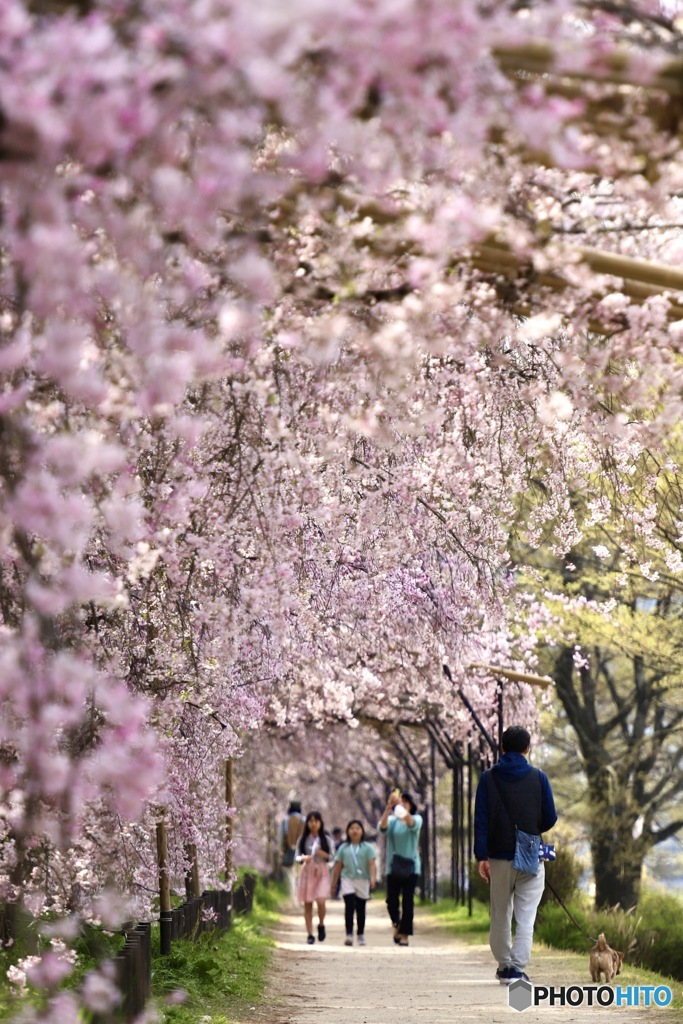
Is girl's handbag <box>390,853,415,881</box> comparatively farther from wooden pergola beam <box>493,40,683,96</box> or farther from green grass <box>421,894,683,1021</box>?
wooden pergola beam <box>493,40,683,96</box>

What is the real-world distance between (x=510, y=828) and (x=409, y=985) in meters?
2.31

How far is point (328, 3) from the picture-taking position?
10.3 feet

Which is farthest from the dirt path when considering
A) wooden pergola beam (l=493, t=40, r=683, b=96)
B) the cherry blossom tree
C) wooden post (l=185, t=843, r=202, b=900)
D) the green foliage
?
wooden pergola beam (l=493, t=40, r=683, b=96)

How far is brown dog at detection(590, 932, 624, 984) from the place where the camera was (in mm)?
9375

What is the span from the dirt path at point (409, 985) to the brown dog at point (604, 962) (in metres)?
0.31

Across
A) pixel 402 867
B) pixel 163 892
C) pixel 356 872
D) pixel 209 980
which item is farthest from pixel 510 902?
pixel 356 872

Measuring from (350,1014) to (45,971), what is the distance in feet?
15.0

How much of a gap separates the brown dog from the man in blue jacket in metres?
0.48

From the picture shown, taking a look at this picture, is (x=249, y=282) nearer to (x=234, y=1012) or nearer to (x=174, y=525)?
(x=174, y=525)

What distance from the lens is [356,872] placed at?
1555cm

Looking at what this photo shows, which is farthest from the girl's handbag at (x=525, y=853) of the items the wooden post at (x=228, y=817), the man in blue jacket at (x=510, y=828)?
the wooden post at (x=228, y=817)

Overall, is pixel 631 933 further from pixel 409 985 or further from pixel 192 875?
pixel 192 875

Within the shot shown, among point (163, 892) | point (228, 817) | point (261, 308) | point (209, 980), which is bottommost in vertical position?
point (209, 980)

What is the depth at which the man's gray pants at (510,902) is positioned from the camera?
9195 millimetres
